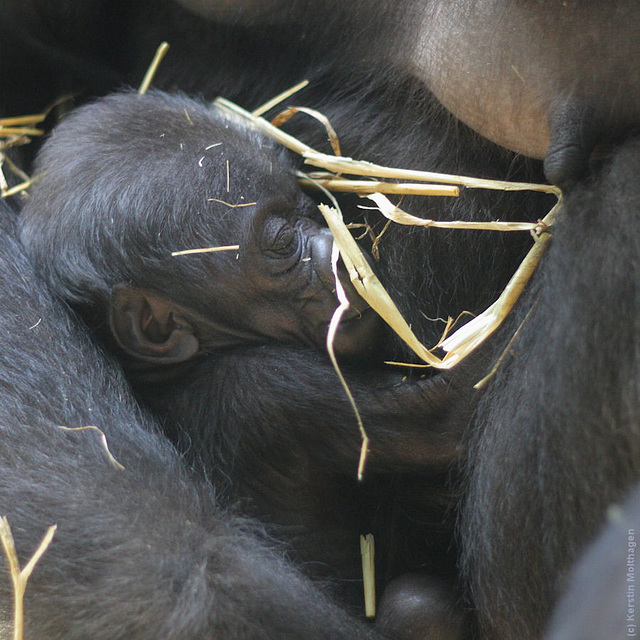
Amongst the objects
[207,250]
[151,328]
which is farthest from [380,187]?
[151,328]

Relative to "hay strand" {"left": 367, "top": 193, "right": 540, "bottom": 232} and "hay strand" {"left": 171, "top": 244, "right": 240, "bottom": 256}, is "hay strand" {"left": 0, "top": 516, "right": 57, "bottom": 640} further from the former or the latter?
"hay strand" {"left": 367, "top": 193, "right": 540, "bottom": 232}

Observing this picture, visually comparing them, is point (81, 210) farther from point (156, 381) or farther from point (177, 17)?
point (177, 17)

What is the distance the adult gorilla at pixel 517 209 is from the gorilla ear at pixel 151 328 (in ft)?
1.25

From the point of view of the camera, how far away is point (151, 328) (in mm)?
1529

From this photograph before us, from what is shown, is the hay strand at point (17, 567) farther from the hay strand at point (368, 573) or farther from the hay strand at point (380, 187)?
the hay strand at point (380, 187)

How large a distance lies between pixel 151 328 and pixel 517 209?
26.3 inches

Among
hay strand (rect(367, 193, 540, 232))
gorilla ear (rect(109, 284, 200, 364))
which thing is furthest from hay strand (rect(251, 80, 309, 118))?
gorilla ear (rect(109, 284, 200, 364))

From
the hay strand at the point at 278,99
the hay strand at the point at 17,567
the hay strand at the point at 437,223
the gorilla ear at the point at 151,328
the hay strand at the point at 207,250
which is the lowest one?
the hay strand at the point at 17,567

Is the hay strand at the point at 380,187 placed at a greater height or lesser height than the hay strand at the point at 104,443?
greater

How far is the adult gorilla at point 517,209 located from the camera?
98 cm

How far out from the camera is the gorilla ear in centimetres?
151

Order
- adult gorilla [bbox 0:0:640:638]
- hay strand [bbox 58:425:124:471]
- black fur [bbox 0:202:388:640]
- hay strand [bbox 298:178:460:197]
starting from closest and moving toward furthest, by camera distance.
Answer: adult gorilla [bbox 0:0:640:638], black fur [bbox 0:202:388:640], hay strand [bbox 58:425:124:471], hay strand [bbox 298:178:460:197]

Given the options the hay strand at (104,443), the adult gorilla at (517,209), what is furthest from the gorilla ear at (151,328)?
the adult gorilla at (517,209)

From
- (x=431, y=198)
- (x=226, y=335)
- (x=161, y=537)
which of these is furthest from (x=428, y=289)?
(x=161, y=537)
